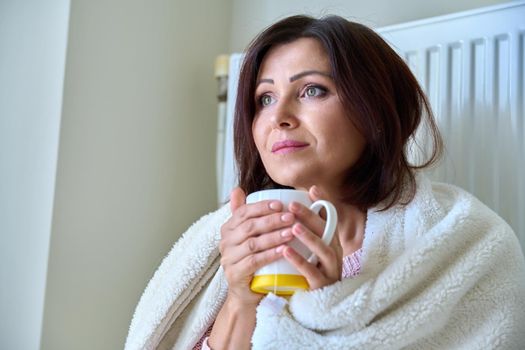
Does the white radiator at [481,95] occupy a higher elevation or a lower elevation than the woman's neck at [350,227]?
higher

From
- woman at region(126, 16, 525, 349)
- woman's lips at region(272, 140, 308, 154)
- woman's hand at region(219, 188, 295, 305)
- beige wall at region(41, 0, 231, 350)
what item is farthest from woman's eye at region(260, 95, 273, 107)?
beige wall at region(41, 0, 231, 350)

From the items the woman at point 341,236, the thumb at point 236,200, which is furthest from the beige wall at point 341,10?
the thumb at point 236,200

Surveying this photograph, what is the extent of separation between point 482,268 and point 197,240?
439mm

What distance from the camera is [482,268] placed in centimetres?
82

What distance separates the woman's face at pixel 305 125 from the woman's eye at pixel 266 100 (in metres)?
0.01

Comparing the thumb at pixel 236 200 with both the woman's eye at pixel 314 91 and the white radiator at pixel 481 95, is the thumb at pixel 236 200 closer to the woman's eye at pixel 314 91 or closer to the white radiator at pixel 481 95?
the woman's eye at pixel 314 91

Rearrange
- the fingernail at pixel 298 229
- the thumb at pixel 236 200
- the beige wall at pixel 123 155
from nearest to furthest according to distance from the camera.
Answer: the fingernail at pixel 298 229
the thumb at pixel 236 200
the beige wall at pixel 123 155

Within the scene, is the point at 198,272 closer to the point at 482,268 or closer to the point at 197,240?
the point at 197,240

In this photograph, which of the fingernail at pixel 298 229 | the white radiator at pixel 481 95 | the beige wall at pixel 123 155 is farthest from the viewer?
the beige wall at pixel 123 155

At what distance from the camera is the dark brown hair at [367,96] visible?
915 mm

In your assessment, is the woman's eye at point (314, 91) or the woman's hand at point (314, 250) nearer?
the woman's hand at point (314, 250)

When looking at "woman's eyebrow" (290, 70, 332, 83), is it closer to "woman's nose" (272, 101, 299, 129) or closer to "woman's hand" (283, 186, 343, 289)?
"woman's nose" (272, 101, 299, 129)

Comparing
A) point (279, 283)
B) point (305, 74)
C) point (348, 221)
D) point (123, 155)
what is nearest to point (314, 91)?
point (305, 74)

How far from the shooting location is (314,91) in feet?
3.02
